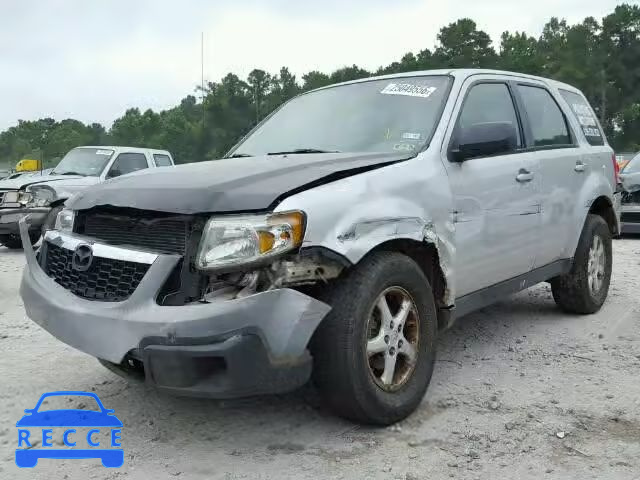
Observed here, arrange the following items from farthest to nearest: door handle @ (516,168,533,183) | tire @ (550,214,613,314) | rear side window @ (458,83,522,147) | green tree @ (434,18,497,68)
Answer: green tree @ (434,18,497,68) < tire @ (550,214,613,314) < door handle @ (516,168,533,183) < rear side window @ (458,83,522,147)

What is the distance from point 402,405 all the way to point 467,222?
1117 mm

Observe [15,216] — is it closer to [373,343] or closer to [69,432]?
[69,432]

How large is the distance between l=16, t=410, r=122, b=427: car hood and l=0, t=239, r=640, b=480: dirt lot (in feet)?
0.20

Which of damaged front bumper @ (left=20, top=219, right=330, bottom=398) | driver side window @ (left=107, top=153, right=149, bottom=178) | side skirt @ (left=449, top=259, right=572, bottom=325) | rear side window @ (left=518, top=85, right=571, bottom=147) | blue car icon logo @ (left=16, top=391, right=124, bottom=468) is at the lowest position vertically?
blue car icon logo @ (left=16, top=391, right=124, bottom=468)

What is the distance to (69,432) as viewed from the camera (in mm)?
3062

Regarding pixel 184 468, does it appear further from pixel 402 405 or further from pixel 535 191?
pixel 535 191

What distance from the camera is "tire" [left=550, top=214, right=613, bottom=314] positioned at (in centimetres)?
493

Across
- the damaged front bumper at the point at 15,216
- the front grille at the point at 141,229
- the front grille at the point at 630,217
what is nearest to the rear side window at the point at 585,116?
the front grille at the point at 141,229

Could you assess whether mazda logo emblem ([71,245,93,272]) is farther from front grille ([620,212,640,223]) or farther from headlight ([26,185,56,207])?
front grille ([620,212,640,223])

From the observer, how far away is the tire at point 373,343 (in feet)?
9.09

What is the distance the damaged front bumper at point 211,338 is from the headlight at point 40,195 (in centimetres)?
701

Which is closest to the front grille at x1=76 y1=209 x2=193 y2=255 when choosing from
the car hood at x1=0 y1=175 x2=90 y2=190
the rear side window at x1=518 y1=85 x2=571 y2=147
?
the rear side window at x1=518 y1=85 x2=571 y2=147

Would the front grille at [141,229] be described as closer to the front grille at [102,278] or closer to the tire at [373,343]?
the front grille at [102,278]

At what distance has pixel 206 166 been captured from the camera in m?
3.44
